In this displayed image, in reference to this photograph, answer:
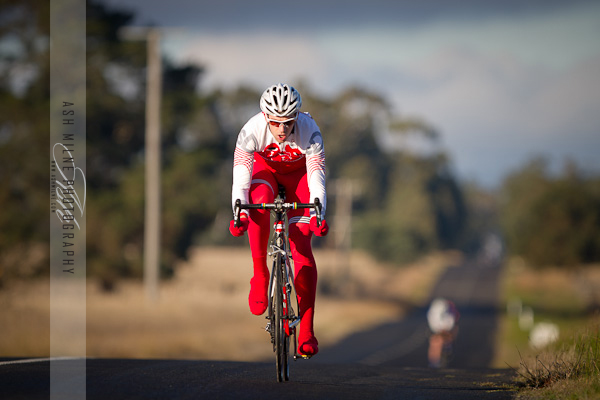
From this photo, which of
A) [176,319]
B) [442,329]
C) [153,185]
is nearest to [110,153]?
[153,185]

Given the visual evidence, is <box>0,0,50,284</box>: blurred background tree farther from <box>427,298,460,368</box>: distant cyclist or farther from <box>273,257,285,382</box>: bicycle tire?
<box>273,257,285,382</box>: bicycle tire

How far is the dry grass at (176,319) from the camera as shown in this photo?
2528cm

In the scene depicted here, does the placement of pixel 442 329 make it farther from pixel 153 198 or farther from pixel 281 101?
pixel 281 101

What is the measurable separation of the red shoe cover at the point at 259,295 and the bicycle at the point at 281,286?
1.00ft

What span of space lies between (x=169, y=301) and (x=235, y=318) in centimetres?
298

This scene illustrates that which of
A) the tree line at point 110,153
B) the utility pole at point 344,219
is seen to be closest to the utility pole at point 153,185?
the tree line at point 110,153

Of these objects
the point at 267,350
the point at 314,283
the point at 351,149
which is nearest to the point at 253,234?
the point at 314,283

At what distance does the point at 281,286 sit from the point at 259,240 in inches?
28.3

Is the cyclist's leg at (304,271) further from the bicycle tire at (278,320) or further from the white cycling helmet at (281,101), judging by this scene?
the white cycling helmet at (281,101)

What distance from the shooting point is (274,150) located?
28.3 feet

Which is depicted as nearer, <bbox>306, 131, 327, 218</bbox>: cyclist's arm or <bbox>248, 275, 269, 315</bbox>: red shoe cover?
<bbox>306, 131, 327, 218</bbox>: cyclist's arm

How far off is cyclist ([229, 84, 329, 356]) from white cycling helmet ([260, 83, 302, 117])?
44mm

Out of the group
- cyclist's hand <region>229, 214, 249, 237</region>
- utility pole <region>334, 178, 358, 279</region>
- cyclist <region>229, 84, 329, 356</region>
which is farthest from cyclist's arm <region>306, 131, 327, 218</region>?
utility pole <region>334, 178, 358, 279</region>

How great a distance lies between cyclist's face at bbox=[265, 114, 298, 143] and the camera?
8203mm
